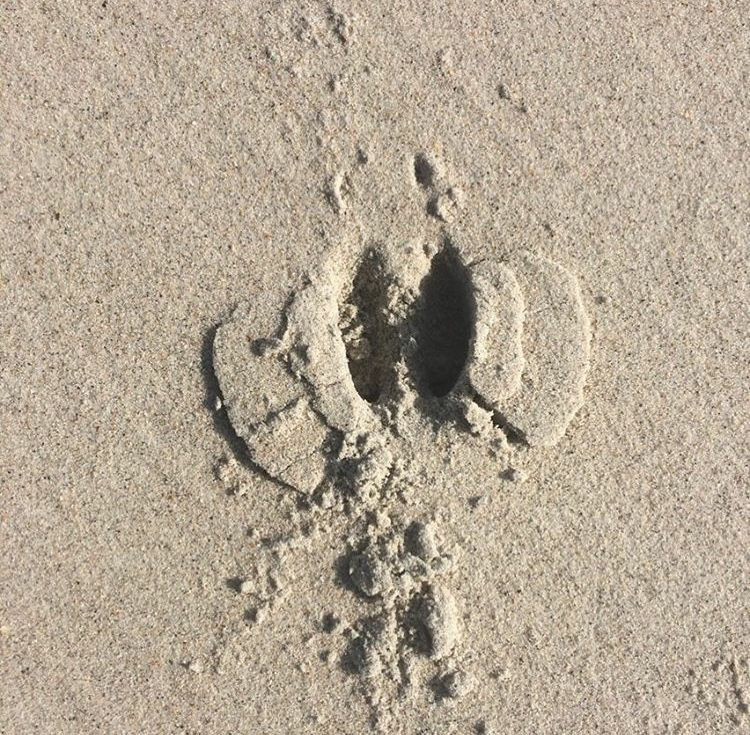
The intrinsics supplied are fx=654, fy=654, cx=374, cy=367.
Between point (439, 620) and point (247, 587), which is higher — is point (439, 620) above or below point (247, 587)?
above

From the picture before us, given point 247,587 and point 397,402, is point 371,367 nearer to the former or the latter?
point 397,402

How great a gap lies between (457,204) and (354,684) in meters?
1.27

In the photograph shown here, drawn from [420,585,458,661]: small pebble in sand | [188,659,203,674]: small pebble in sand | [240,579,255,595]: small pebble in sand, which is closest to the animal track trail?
[420,585,458,661]: small pebble in sand

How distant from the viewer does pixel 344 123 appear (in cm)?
173

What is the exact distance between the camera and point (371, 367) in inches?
68.7

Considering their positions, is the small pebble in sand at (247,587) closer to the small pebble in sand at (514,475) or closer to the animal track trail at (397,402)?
the animal track trail at (397,402)

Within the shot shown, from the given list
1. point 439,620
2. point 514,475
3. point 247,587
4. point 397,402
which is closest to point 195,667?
point 247,587

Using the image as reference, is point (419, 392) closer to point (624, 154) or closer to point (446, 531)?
point (446, 531)

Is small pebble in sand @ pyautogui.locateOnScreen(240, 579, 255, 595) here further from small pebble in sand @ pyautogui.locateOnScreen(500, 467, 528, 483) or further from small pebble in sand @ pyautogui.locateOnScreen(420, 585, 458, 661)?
small pebble in sand @ pyautogui.locateOnScreen(500, 467, 528, 483)

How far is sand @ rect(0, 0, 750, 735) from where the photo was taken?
5.48ft

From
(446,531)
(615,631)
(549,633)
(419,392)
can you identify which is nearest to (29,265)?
(419,392)

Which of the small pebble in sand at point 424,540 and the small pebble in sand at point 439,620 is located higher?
the small pebble in sand at point 424,540

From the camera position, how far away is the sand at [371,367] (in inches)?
65.7

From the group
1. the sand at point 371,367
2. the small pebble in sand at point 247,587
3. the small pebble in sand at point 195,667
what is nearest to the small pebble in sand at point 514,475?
the sand at point 371,367
